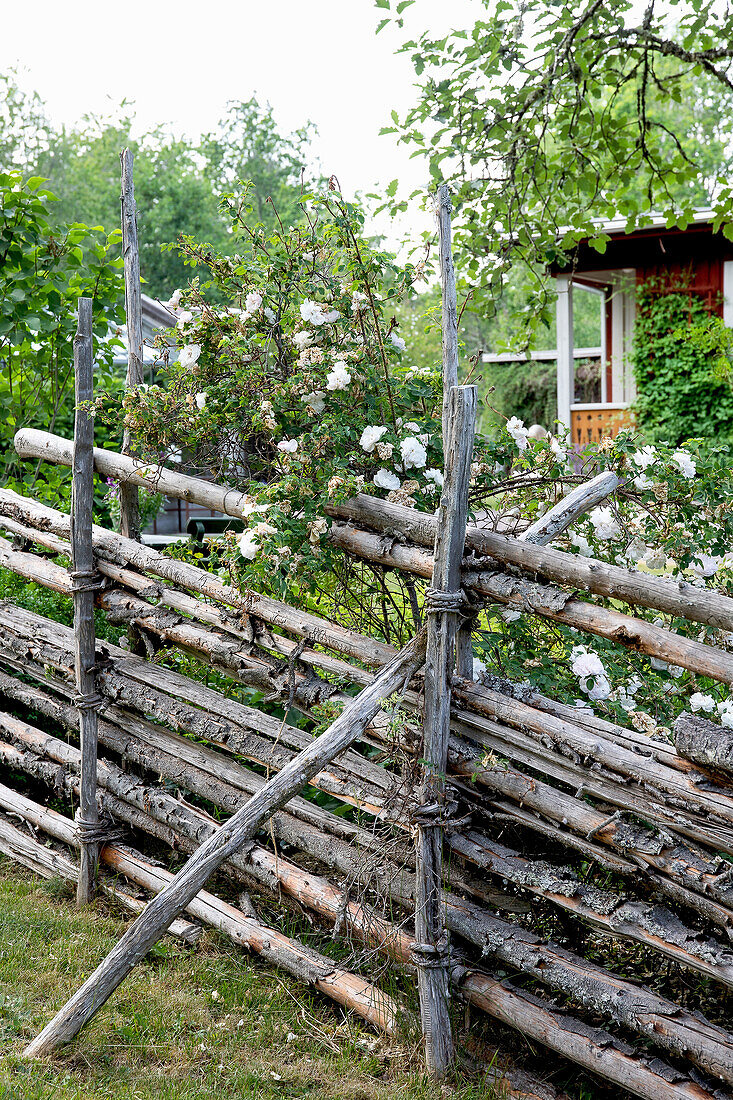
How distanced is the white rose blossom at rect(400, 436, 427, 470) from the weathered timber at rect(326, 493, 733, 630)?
15 cm

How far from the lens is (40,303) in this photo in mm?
4809

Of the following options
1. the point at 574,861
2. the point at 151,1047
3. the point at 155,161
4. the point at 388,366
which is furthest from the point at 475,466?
the point at 155,161

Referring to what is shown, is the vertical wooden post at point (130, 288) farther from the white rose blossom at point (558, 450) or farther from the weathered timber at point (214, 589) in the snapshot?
the white rose blossom at point (558, 450)

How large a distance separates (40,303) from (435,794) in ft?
11.7

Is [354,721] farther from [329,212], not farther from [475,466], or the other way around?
[329,212]

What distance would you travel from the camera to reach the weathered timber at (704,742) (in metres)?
2.02

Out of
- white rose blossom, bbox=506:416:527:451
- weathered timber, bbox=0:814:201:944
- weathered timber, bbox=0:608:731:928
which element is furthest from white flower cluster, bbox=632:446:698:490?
weathered timber, bbox=0:814:201:944

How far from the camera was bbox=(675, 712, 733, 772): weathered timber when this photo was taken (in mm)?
2018

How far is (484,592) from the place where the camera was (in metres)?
2.58

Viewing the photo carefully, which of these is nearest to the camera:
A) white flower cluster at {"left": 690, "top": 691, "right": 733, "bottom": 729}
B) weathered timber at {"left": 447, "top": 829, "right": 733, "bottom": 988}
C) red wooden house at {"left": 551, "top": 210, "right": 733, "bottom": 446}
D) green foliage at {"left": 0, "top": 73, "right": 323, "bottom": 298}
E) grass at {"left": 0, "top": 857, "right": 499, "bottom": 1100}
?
weathered timber at {"left": 447, "top": 829, "right": 733, "bottom": 988}

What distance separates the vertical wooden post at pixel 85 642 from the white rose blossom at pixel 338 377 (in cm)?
107

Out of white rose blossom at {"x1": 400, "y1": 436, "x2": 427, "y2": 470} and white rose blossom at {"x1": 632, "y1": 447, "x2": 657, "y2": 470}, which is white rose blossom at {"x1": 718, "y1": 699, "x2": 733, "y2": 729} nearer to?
white rose blossom at {"x1": 632, "y1": 447, "x2": 657, "y2": 470}

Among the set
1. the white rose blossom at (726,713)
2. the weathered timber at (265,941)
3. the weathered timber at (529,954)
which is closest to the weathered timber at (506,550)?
the white rose blossom at (726,713)

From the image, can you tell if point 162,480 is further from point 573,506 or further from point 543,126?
point 543,126
